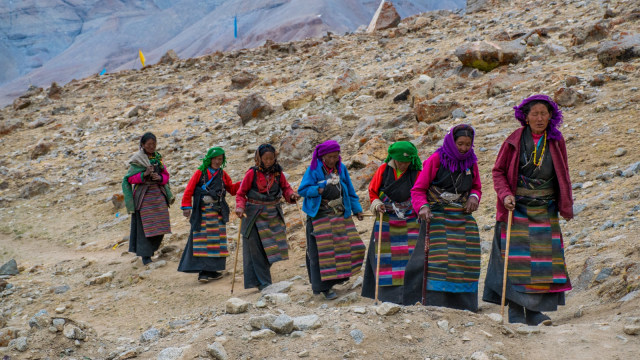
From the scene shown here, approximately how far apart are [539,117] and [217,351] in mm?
2497

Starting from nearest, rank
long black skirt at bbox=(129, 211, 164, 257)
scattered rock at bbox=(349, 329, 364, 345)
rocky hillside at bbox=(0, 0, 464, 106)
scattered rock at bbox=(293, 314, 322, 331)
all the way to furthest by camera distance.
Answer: scattered rock at bbox=(349, 329, 364, 345) < scattered rock at bbox=(293, 314, 322, 331) < long black skirt at bbox=(129, 211, 164, 257) < rocky hillside at bbox=(0, 0, 464, 106)

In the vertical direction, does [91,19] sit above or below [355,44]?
above

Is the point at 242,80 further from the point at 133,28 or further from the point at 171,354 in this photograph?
the point at 133,28

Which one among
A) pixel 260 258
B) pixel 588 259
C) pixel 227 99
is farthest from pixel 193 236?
pixel 227 99

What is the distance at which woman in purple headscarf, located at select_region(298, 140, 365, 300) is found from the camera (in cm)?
539

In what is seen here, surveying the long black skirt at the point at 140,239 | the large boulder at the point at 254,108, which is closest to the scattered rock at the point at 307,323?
the long black skirt at the point at 140,239

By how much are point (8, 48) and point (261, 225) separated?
155ft

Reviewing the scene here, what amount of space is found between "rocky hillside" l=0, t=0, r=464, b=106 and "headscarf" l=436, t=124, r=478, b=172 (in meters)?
30.1

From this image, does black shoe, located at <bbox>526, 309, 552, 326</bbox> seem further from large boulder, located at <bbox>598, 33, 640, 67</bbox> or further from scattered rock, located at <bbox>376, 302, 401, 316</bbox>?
large boulder, located at <bbox>598, 33, 640, 67</bbox>

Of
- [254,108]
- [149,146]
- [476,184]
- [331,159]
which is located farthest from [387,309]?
[254,108]

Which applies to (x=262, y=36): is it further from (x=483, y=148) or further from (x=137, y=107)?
(x=483, y=148)

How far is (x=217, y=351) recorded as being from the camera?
9.87 feet

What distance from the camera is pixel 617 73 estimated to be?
29.5 feet

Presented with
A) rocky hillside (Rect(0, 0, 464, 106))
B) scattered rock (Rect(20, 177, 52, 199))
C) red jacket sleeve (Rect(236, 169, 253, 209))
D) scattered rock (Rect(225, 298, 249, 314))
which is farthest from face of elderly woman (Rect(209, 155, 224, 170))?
rocky hillside (Rect(0, 0, 464, 106))
